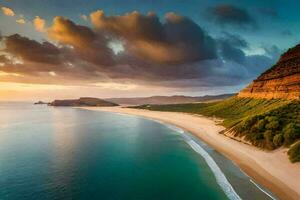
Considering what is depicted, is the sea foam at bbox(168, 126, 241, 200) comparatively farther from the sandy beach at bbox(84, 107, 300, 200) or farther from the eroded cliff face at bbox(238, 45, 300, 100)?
the eroded cliff face at bbox(238, 45, 300, 100)

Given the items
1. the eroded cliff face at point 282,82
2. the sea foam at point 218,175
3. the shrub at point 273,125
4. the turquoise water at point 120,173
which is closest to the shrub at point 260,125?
the shrub at point 273,125

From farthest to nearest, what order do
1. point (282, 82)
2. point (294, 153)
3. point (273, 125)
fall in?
point (282, 82), point (273, 125), point (294, 153)

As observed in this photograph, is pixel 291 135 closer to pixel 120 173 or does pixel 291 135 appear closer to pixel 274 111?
pixel 274 111

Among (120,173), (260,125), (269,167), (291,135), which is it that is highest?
(260,125)

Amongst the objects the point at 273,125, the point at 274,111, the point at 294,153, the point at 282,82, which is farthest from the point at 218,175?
the point at 282,82

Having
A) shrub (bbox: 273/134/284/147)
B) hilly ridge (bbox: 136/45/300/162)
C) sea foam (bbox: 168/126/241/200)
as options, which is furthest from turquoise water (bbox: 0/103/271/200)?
shrub (bbox: 273/134/284/147)

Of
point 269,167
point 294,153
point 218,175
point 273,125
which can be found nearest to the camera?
point 218,175
